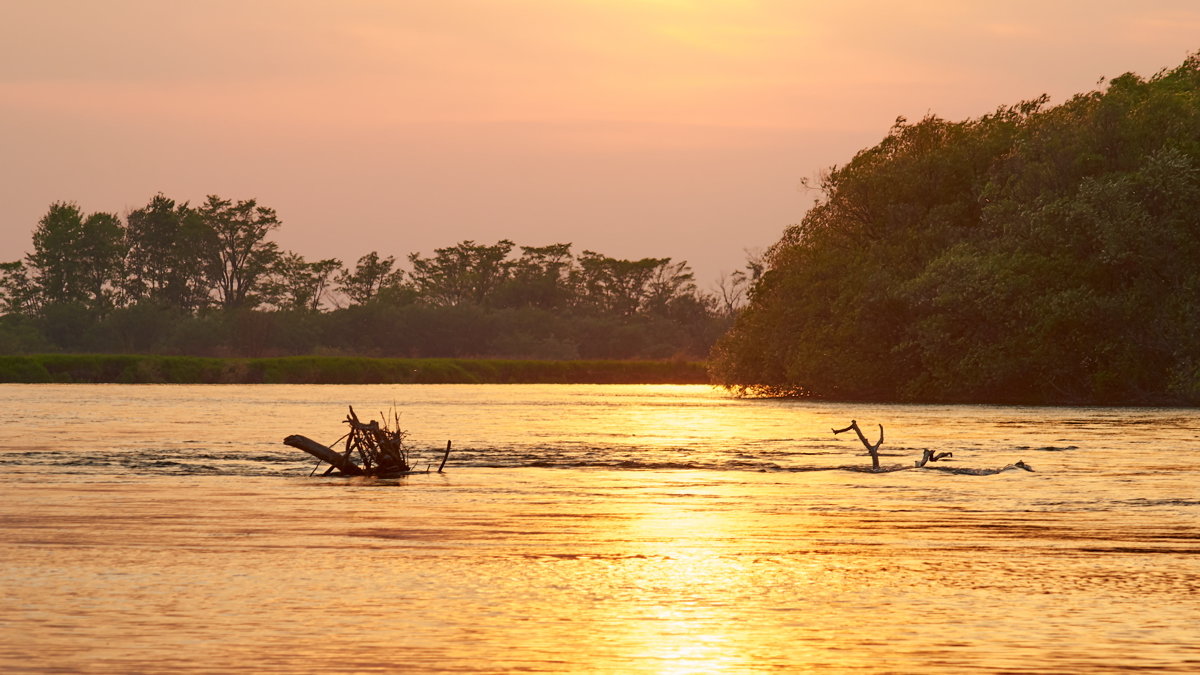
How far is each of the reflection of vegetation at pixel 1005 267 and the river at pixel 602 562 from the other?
119 feet

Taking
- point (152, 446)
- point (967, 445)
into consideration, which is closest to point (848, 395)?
point (967, 445)

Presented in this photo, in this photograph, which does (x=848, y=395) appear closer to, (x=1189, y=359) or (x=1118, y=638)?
(x=1189, y=359)

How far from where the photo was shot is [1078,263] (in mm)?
78188

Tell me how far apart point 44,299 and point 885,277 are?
110244mm

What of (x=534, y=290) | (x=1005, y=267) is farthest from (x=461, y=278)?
(x=1005, y=267)

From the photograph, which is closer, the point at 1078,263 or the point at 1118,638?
the point at 1118,638

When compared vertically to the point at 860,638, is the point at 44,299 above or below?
above

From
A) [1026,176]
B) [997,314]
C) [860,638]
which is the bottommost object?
[860,638]

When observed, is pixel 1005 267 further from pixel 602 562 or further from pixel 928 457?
pixel 602 562

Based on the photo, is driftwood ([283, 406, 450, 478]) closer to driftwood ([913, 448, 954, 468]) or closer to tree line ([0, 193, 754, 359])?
driftwood ([913, 448, 954, 468])

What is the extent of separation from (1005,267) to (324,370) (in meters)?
67.0

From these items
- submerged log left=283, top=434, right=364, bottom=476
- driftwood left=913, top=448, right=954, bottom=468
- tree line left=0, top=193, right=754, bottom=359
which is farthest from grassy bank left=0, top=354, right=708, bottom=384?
driftwood left=913, top=448, right=954, bottom=468

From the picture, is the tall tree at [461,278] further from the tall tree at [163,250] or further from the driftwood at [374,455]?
the driftwood at [374,455]

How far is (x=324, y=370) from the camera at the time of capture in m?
130
